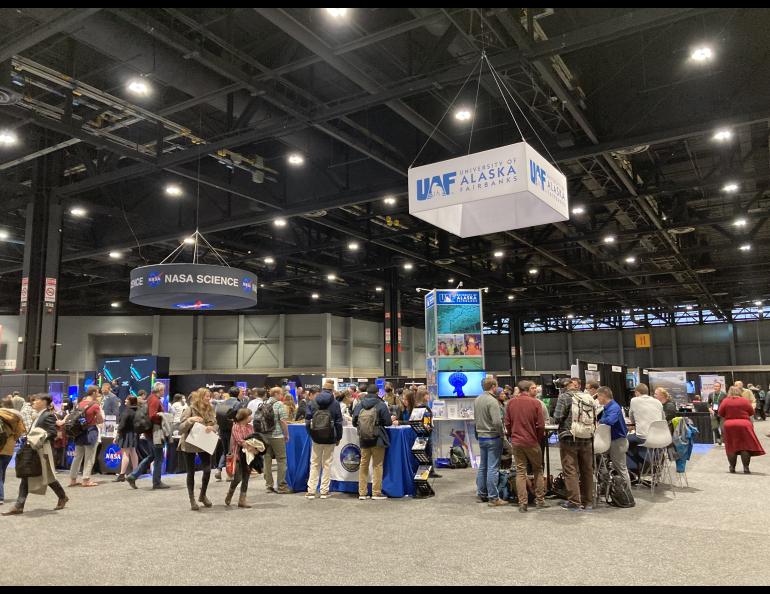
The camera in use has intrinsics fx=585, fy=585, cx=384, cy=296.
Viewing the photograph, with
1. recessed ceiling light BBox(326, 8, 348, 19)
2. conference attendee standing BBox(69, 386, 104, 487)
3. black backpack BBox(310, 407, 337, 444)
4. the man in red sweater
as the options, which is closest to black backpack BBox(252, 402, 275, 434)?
black backpack BBox(310, 407, 337, 444)

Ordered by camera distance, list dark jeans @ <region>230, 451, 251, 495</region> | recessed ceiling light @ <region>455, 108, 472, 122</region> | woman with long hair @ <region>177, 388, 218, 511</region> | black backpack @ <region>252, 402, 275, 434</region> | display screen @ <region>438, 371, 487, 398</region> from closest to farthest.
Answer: woman with long hair @ <region>177, 388, 218, 511</region>, dark jeans @ <region>230, 451, 251, 495</region>, black backpack @ <region>252, 402, 275, 434</region>, recessed ceiling light @ <region>455, 108, 472, 122</region>, display screen @ <region>438, 371, 487, 398</region>

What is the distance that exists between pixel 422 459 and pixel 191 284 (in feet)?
13.8

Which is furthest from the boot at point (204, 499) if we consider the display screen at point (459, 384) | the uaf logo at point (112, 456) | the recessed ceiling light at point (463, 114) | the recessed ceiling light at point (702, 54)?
the recessed ceiling light at point (702, 54)

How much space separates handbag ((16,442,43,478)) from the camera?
639 centimetres

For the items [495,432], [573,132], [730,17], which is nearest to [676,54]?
[730,17]

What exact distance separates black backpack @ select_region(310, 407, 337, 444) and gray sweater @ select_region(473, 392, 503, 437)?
1.82 metres

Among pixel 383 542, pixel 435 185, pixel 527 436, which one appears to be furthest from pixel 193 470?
pixel 435 185

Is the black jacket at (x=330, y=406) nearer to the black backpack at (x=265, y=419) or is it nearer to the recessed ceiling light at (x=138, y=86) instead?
the black backpack at (x=265, y=419)

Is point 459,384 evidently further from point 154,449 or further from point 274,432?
point 154,449

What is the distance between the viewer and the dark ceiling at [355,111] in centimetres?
731

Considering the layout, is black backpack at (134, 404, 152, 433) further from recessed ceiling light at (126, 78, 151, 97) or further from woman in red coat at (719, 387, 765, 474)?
woman in red coat at (719, 387, 765, 474)

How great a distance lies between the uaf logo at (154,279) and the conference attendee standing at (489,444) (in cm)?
498

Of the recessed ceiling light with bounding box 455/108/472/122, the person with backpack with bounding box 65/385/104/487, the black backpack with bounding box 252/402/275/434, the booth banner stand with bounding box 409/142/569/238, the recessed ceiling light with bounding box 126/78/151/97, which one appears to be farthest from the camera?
the recessed ceiling light with bounding box 455/108/472/122

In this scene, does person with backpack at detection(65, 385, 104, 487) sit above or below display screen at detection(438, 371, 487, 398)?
below
